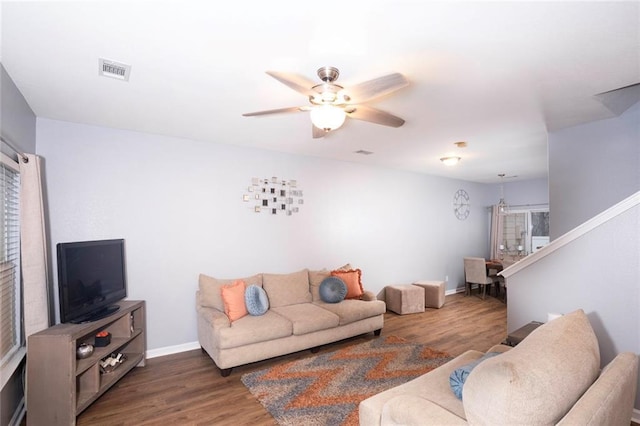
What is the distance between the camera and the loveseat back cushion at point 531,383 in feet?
3.73

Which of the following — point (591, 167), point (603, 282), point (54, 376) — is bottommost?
point (54, 376)

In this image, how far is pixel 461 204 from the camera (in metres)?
7.38

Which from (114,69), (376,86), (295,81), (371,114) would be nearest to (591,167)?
(371,114)

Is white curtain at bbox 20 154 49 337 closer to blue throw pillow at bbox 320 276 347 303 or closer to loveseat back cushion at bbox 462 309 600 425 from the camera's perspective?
blue throw pillow at bbox 320 276 347 303

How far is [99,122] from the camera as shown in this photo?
330 cm

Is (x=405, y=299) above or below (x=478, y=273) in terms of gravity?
below

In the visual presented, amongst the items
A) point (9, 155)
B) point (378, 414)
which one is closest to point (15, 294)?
point (9, 155)

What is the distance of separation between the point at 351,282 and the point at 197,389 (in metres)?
2.28

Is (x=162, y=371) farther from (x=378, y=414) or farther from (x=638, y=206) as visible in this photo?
(x=638, y=206)

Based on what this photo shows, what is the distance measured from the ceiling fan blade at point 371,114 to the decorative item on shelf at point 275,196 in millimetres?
2266

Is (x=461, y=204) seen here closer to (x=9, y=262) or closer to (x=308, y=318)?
(x=308, y=318)

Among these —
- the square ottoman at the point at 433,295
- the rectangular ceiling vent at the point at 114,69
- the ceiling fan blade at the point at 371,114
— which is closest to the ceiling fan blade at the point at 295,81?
the ceiling fan blade at the point at 371,114

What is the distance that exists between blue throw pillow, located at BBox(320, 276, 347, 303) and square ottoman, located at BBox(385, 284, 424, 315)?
5.07ft

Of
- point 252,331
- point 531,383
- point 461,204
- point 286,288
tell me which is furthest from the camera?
point 461,204
